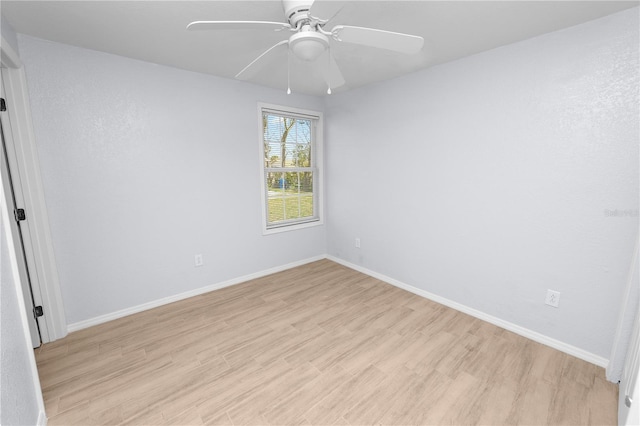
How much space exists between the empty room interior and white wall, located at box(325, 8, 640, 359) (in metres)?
0.01

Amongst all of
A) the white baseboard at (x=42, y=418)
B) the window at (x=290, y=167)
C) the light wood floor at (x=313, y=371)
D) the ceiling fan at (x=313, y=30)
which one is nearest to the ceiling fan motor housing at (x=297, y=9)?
the ceiling fan at (x=313, y=30)

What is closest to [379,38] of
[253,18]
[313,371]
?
[253,18]

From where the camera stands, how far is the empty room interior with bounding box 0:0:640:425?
1629 mm

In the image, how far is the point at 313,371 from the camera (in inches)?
74.7

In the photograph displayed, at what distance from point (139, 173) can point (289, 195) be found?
178cm

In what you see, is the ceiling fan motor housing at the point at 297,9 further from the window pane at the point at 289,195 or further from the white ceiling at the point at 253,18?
the window pane at the point at 289,195

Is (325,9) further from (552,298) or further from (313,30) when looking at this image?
(552,298)

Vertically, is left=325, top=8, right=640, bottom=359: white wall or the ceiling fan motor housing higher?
the ceiling fan motor housing

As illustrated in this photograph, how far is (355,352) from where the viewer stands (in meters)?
2.09

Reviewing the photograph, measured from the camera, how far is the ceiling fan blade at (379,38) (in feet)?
4.15

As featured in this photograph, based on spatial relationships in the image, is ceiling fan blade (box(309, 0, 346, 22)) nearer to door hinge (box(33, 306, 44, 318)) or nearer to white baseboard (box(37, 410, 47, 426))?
white baseboard (box(37, 410, 47, 426))

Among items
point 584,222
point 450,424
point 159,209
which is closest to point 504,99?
point 584,222

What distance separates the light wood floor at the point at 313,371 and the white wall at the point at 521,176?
15.4 inches

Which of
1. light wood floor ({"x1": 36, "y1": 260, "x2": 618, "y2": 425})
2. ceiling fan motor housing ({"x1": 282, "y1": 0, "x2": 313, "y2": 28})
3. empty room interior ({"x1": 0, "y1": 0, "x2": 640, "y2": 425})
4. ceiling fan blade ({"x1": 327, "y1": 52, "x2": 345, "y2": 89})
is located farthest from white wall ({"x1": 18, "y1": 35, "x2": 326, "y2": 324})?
ceiling fan motor housing ({"x1": 282, "y1": 0, "x2": 313, "y2": 28})
